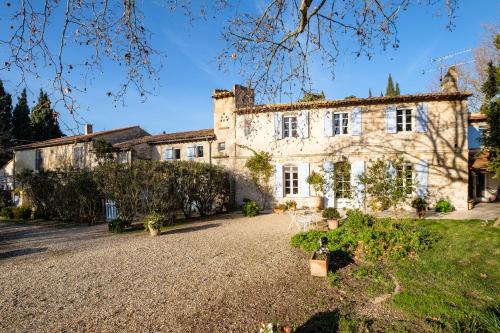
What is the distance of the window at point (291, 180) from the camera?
16.5 metres

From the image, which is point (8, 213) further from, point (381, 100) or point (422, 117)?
point (422, 117)

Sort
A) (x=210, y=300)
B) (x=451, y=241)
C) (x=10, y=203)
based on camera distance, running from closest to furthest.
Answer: (x=210, y=300) → (x=451, y=241) → (x=10, y=203)

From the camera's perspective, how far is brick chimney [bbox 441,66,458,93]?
15.2 metres

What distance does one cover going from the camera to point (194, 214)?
1619 cm

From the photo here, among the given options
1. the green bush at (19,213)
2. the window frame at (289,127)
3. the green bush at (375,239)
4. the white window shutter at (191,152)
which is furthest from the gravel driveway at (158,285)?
the white window shutter at (191,152)

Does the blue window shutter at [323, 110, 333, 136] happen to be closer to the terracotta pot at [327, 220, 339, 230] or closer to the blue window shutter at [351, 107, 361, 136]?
the blue window shutter at [351, 107, 361, 136]

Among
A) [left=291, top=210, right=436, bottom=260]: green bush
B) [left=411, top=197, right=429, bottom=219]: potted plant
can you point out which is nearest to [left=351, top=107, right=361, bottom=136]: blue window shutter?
[left=411, top=197, right=429, bottom=219]: potted plant

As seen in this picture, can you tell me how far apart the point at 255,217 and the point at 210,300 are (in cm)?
948

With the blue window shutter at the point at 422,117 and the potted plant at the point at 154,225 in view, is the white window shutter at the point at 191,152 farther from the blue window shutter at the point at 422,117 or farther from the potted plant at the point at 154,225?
the blue window shutter at the point at 422,117

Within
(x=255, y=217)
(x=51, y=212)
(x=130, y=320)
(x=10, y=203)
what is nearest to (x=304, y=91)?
(x=130, y=320)

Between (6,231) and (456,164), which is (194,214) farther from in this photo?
(456,164)

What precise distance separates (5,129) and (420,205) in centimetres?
3497

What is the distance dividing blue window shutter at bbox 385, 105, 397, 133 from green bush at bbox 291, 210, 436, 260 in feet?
24.3

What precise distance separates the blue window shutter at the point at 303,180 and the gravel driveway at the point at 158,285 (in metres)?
6.16
